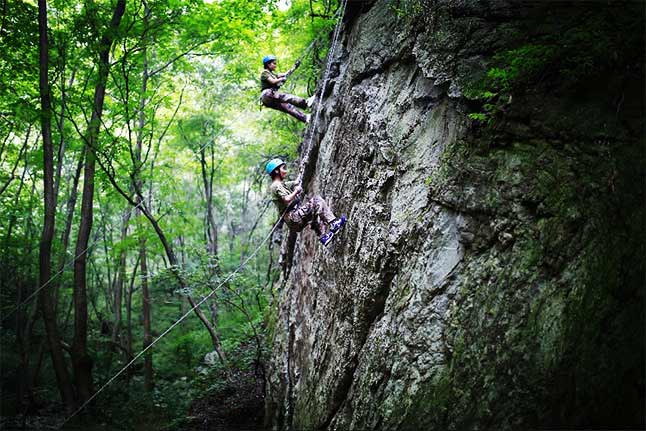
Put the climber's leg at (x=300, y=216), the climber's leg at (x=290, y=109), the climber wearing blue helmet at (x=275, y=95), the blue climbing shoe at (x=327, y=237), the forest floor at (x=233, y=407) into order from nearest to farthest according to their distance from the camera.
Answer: the blue climbing shoe at (x=327, y=237) < the climber's leg at (x=300, y=216) < the climber wearing blue helmet at (x=275, y=95) < the climber's leg at (x=290, y=109) < the forest floor at (x=233, y=407)

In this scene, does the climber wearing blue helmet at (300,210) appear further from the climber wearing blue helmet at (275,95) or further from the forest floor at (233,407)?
the forest floor at (233,407)

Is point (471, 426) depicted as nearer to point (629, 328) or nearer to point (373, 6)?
point (629, 328)

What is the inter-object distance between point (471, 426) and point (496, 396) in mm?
372

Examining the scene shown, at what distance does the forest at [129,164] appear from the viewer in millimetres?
9164

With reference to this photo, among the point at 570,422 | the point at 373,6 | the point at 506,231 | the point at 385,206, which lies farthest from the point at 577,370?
the point at 373,6

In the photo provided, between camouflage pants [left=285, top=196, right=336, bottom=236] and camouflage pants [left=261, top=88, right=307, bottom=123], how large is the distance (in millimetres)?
3202

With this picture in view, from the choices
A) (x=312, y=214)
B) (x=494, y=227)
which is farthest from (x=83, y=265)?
(x=494, y=227)

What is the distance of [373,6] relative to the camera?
277 inches

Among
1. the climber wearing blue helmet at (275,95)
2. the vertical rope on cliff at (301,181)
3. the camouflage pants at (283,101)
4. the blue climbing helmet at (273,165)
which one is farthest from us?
the camouflage pants at (283,101)

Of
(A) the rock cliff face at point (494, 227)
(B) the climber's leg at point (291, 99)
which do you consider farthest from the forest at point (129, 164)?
(A) the rock cliff face at point (494, 227)

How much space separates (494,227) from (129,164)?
1227 centimetres

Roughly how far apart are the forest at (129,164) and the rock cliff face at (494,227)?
8.13 ft

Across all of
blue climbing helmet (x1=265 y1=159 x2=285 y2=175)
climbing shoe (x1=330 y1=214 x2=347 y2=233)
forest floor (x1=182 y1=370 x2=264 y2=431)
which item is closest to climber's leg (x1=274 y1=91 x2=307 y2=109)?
blue climbing helmet (x1=265 y1=159 x2=285 y2=175)

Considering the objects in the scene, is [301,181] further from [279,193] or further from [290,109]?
[290,109]
